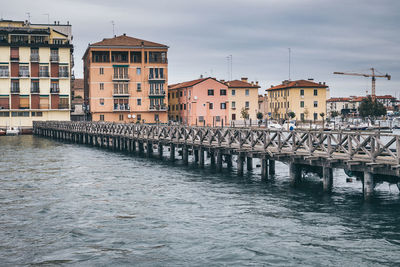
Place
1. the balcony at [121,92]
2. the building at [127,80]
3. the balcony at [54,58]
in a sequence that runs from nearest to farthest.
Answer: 1. the building at [127,80]
2. the balcony at [121,92]
3. the balcony at [54,58]

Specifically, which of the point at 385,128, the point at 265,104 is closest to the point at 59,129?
the point at 385,128

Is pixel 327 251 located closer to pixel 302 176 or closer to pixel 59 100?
pixel 302 176

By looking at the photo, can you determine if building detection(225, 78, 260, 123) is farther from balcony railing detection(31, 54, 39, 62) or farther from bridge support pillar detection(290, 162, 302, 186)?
bridge support pillar detection(290, 162, 302, 186)

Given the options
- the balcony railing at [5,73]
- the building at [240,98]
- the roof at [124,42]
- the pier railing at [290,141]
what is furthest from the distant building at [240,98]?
the pier railing at [290,141]

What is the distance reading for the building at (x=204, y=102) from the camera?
91.6 metres

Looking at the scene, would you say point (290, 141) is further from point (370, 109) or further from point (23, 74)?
point (370, 109)

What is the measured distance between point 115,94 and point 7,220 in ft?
229

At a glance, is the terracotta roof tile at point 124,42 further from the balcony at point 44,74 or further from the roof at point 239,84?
the roof at point 239,84

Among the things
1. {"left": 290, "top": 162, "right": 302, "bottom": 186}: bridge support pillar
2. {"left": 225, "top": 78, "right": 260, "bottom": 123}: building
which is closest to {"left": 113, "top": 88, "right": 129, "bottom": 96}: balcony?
{"left": 225, "top": 78, "right": 260, "bottom": 123}: building

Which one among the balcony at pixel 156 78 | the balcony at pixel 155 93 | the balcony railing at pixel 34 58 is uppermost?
the balcony railing at pixel 34 58

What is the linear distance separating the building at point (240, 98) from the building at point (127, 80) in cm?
2225

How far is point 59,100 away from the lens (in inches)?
3585

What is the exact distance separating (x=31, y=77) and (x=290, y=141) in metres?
65.8

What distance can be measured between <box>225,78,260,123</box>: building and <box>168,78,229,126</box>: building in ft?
47.8
